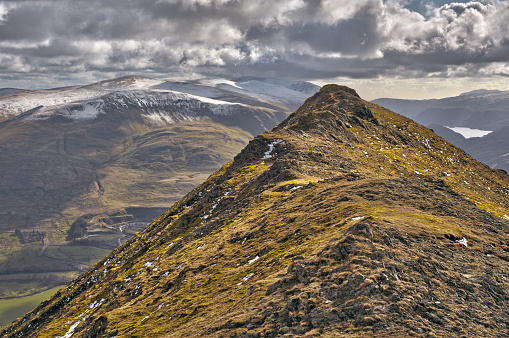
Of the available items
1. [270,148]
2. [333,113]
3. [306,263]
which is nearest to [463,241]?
[306,263]

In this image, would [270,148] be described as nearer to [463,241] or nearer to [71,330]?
[71,330]

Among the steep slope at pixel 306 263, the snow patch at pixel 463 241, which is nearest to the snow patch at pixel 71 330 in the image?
the steep slope at pixel 306 263

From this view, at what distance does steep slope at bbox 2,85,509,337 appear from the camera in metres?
23.1

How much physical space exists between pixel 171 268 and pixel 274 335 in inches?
1275

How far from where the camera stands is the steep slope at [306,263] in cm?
2312

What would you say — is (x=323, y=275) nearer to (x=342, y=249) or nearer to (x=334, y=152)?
(x=342, y=249)

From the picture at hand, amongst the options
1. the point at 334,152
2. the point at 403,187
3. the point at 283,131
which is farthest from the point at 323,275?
the point at 283,131

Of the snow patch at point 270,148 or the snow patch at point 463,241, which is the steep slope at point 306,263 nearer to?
the snow patch at point 463,241

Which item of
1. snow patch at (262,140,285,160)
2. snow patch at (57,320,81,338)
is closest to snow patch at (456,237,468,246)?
snow patch at (57,320,81,338)

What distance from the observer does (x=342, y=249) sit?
27.9 meters

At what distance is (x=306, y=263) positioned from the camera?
94.5 feet

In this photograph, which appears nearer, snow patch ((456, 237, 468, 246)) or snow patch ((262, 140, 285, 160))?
snow patch ((456, 237, 468, 246))

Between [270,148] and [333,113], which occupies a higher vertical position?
[333,113]

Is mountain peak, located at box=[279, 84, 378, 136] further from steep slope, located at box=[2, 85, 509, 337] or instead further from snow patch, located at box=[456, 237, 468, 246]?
snow patch, located at box=[456, 237, 468, 246]
